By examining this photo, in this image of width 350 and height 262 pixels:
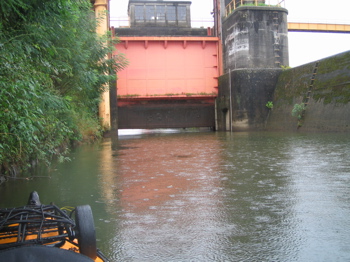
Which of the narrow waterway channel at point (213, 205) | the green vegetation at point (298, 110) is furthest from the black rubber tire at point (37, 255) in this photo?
the green vegetation at point (298, 110)

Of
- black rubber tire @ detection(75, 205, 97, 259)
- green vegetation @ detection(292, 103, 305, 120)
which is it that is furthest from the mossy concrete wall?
black rubber tire @ detection(75, 205, 97, 259)

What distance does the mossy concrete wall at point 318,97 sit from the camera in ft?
49.2

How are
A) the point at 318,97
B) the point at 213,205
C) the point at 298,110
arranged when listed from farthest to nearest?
the point at 298,110 → the point at 318,97 → the point at 213,205

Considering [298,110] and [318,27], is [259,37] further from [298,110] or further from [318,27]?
[318,27]

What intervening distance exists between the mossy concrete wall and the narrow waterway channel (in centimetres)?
842

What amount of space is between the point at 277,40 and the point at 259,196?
18424mm

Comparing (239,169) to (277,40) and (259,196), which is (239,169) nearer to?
(259,196)

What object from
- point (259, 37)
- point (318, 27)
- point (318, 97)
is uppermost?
point (318, 27)

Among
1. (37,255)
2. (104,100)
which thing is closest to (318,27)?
(104,100)

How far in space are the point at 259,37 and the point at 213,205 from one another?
727 inches

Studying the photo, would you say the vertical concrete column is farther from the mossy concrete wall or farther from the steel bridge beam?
the steel bridge beam

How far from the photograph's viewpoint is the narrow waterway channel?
278 cm

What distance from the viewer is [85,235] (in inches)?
68.1

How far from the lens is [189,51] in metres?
22.9
